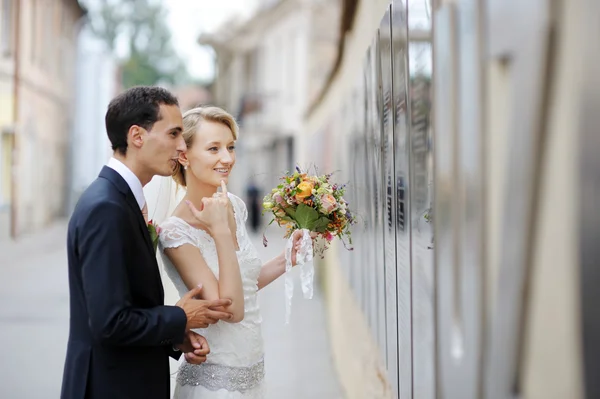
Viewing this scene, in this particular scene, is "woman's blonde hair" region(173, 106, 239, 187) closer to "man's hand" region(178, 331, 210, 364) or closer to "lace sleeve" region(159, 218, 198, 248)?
"lace sleeve" region(159, 218, 198, 248)

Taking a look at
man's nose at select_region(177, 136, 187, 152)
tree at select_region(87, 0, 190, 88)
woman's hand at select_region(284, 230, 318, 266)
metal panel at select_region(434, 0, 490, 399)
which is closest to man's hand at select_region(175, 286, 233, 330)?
man's nose at select_region(177, 136, 187, 152)

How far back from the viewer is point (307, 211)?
10.7 feet

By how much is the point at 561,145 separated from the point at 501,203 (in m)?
0.28

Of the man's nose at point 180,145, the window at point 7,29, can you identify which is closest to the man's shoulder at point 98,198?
the man's nose at point 180,145

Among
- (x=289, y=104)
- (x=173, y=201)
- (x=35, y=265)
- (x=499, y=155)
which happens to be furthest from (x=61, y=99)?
(x=499, y=155)

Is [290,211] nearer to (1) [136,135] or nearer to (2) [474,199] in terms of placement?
(1) [136,135]

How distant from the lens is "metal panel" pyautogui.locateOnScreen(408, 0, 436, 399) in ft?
7.24

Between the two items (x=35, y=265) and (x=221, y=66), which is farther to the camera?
(x=221, y=66)

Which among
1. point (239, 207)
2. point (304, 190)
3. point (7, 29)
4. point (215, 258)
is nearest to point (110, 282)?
point (215, 258)

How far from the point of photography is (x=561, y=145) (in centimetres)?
122

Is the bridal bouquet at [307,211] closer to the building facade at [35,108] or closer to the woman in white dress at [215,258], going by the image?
the woman in white dress at [215,258]

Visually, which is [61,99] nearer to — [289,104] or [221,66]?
[289,104]

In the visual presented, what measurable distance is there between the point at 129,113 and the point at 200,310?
2.13 feet

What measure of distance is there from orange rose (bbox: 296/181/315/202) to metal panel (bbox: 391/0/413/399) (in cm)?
44
